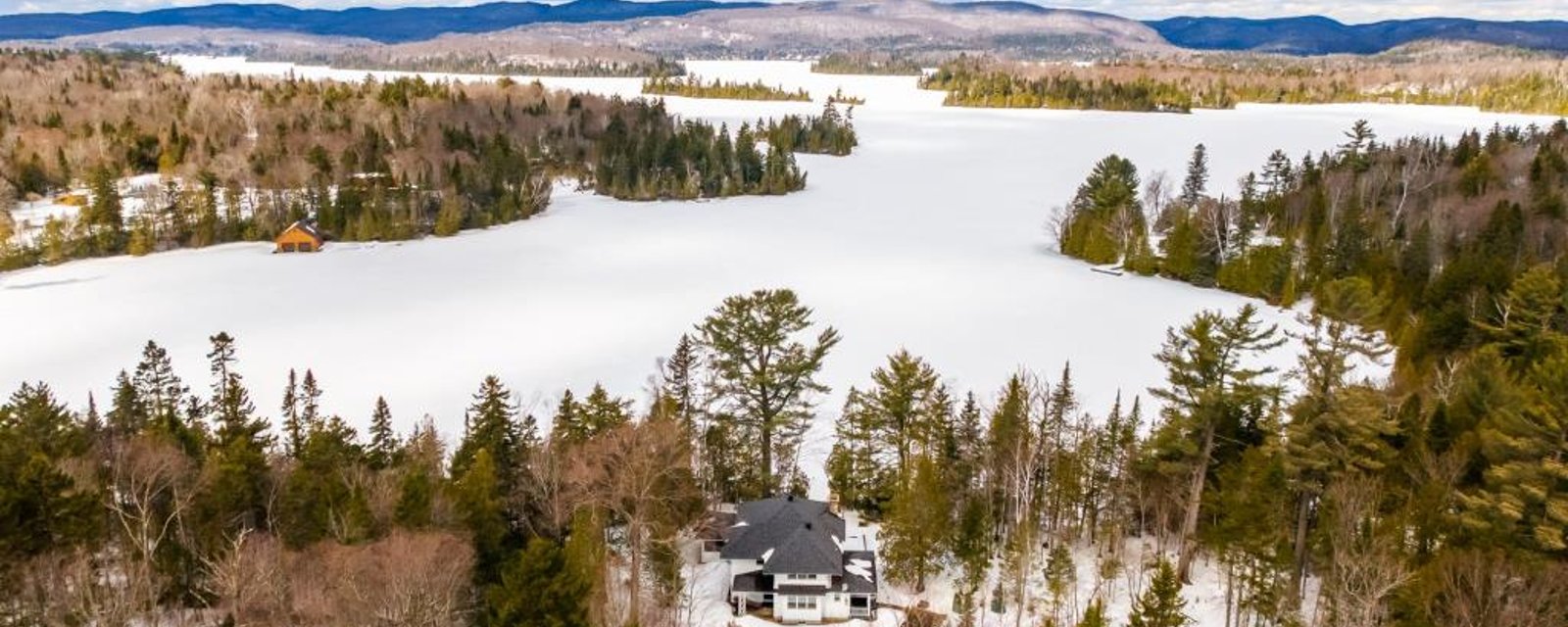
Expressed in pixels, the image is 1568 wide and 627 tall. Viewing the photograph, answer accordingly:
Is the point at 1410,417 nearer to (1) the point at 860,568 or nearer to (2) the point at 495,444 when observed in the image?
(1) the point at 860,568

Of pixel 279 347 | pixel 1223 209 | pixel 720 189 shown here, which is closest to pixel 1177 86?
pixel 720 189

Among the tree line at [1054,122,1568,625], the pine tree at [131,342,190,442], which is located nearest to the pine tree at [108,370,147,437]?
the pine tree at [131,342,190,442]

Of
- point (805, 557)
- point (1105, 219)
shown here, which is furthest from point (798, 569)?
point (1105, 219)

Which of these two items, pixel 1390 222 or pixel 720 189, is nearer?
pixel 1390 222

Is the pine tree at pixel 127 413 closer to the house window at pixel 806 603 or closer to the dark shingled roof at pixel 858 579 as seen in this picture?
the house window at pixel 806 603

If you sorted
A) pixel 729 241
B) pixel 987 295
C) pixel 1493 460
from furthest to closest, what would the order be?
pixel 729 241 < pixel 987 295 < pixel 1493 460

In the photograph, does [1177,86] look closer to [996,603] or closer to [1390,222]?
[1390,222]

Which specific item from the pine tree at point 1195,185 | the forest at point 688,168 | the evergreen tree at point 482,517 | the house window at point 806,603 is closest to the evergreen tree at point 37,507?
the evergreen tree at point 482,517
